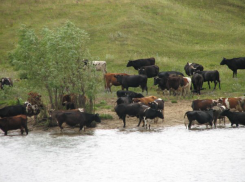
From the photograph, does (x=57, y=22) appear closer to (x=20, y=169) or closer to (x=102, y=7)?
(x=102, y=7)

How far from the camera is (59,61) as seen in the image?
23.7 meters

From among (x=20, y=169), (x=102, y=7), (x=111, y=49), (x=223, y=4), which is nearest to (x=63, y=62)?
(x=20, y=169)

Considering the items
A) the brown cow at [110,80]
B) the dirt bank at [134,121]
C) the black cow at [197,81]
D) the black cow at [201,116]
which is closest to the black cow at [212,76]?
the black cow at [197,81]

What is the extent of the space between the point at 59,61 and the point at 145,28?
27426 millimetres

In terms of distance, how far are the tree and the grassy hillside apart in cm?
997

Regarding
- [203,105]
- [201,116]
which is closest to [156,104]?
[203,105]

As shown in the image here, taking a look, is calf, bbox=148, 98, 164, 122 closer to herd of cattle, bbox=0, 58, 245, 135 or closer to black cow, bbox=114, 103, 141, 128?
herd of cattle, bbox=0, 58, 245, 135

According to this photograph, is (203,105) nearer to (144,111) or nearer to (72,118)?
(144,111)

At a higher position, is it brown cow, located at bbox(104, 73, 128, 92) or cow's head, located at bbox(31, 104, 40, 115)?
brown cow, located at bbox(104, 73, 128, 92)

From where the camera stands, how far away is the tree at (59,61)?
23422 mm

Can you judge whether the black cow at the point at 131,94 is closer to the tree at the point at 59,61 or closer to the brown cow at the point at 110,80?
the tree at the point at 59,61

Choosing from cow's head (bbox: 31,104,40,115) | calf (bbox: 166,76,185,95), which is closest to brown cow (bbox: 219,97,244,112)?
calf (bbox: 166,76,185,95)

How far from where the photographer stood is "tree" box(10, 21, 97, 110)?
76.8 ft

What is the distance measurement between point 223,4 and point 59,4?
2302 cm
